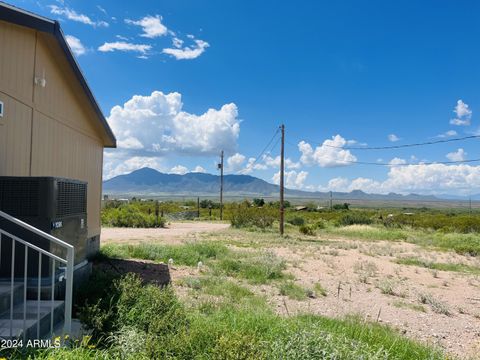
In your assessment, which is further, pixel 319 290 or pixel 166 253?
pixel 166 253

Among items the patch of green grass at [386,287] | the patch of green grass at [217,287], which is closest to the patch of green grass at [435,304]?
the patch of green grass at [386,287]

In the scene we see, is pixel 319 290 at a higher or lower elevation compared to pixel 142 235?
higher

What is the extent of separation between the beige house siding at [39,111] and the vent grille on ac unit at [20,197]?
0.41 metres

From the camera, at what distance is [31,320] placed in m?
4.47

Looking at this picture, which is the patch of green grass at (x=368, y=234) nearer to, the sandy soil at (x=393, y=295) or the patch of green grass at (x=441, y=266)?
the sandy soil at (x=393, y=295)

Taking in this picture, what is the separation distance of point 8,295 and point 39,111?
3.47 meters

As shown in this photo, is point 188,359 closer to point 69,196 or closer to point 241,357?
point 241,357

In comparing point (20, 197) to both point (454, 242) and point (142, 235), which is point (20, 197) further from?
point (454, 242)

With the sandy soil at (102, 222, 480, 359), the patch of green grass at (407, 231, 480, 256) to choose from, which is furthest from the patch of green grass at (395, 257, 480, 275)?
the patch of green grass at (407, 231, 480, 256)

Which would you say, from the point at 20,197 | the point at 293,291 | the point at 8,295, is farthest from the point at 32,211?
the point at 293,291

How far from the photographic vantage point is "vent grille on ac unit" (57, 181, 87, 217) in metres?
6.03

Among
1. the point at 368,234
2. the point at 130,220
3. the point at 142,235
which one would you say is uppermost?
the point at 130,220

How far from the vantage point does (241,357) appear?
3289 mm

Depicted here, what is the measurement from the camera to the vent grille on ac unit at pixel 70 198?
237 inches
